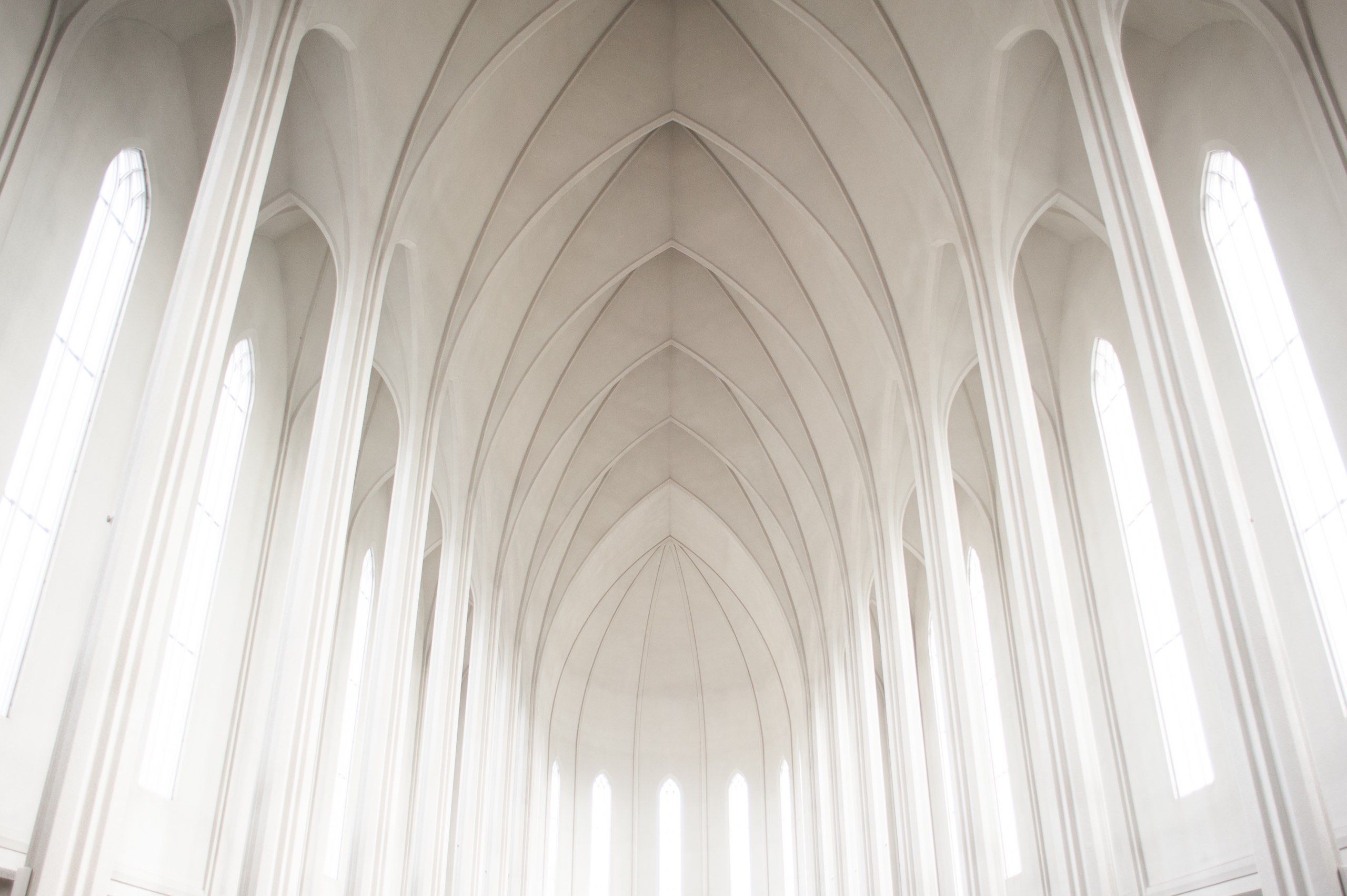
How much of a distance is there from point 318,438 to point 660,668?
23.9 meters

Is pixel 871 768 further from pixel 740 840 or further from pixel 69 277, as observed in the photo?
pixel 69 277

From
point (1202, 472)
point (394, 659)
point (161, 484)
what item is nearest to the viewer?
point (1202, 472)

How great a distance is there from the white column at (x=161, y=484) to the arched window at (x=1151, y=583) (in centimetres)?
1179

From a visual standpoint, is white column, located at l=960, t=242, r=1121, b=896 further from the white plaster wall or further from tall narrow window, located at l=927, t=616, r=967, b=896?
the white plaster wall

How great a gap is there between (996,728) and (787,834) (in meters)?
14.1

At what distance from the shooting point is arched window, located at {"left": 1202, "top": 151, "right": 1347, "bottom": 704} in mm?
10305

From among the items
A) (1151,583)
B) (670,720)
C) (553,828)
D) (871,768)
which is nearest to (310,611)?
(1151,583)

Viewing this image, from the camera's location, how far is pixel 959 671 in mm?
14336

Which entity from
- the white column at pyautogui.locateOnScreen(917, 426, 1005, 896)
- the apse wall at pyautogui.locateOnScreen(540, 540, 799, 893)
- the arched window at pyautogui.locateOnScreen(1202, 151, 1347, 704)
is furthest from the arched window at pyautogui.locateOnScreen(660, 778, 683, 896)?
the arched window at pyautogui.locateOnScreen(1202, 151, 1347, 704)

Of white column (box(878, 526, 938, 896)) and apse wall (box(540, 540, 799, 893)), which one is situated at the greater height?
apse wall (box(540, 540, 799, 893))

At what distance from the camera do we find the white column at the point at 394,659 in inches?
532

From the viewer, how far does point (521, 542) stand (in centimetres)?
2634

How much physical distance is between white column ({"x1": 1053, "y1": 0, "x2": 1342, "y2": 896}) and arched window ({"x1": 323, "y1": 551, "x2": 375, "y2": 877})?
48.6 feet

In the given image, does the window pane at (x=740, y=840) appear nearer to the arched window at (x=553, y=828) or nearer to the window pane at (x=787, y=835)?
the window pane at (x=787, y=835)
